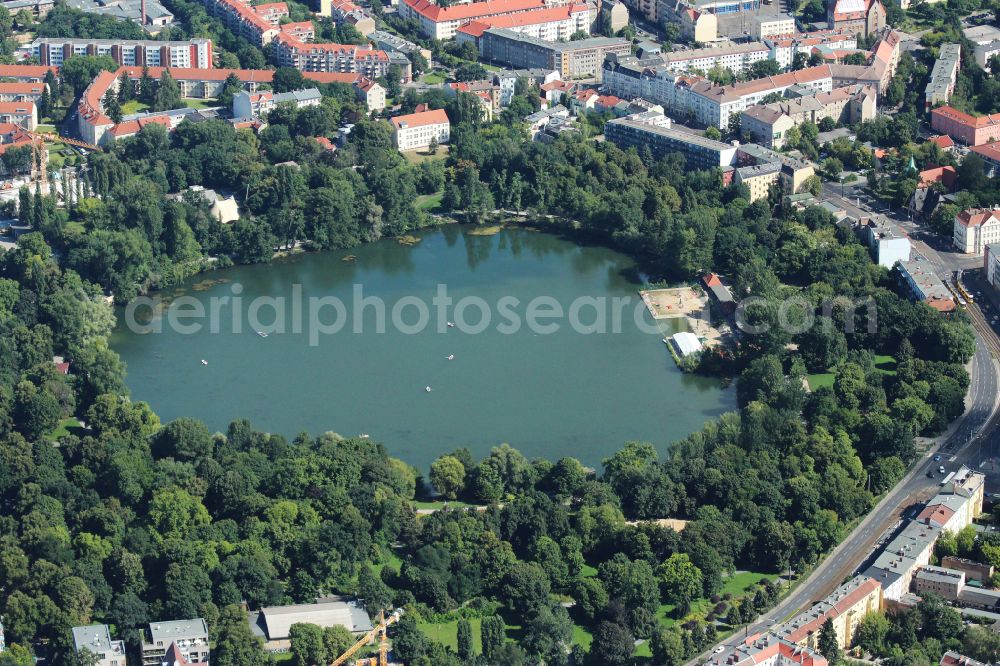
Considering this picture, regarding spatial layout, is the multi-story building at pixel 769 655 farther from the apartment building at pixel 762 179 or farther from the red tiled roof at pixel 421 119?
the red tiled roof at pixel 421 119

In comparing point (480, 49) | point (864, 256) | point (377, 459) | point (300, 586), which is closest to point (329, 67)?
point (480, 49)

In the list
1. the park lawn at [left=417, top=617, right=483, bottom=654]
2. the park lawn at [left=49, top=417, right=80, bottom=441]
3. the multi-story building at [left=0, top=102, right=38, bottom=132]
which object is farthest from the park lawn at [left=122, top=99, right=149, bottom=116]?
the park lawn at [left=417, top=617, right=483, bottom=654]

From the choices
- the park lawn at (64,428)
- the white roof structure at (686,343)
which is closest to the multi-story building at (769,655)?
the white roof structure at (686,343)

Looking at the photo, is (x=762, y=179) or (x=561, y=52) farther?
(x=561, y=52)

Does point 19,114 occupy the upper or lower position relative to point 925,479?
upper

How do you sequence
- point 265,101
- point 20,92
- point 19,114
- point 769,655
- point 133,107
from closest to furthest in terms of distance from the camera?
point 769,655 → point 19,114 → point 265,101 → point 20,92 → point 133,107

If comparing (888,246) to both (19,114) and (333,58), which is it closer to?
(333,58)

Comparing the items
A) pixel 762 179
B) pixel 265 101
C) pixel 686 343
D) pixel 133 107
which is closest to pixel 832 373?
pixel 686 343
